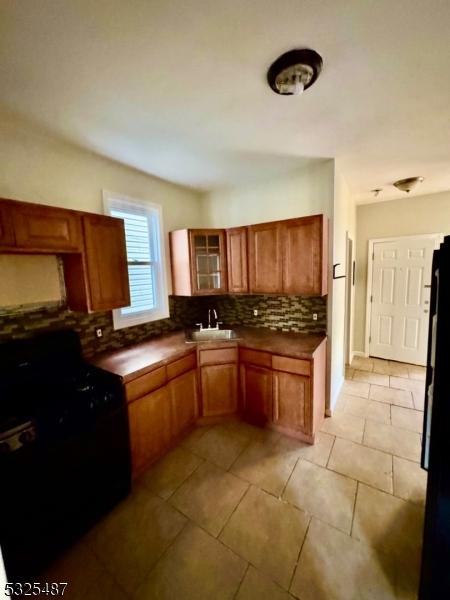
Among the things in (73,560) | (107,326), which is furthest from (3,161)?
(73,560)

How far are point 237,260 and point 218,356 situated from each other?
3.61 ft

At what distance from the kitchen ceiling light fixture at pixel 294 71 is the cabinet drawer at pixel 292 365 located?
194 centimetres

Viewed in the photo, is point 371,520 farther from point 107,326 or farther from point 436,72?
point 436,72

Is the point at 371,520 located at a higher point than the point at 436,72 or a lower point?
lower

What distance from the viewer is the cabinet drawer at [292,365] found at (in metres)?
2.21

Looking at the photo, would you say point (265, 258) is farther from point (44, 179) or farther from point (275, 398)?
point (44, 179)

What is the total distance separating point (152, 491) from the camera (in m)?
1.87

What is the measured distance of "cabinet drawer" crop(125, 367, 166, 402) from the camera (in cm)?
187

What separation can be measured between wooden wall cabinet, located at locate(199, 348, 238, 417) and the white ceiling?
1942mm

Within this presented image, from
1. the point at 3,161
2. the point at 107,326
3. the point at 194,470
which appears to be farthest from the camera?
the point at 107,326

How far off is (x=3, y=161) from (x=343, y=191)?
10.5 ft

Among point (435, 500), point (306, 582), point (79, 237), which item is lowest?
point (306, 582)

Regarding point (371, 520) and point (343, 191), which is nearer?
point (371, 520)

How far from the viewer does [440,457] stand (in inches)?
37.8
